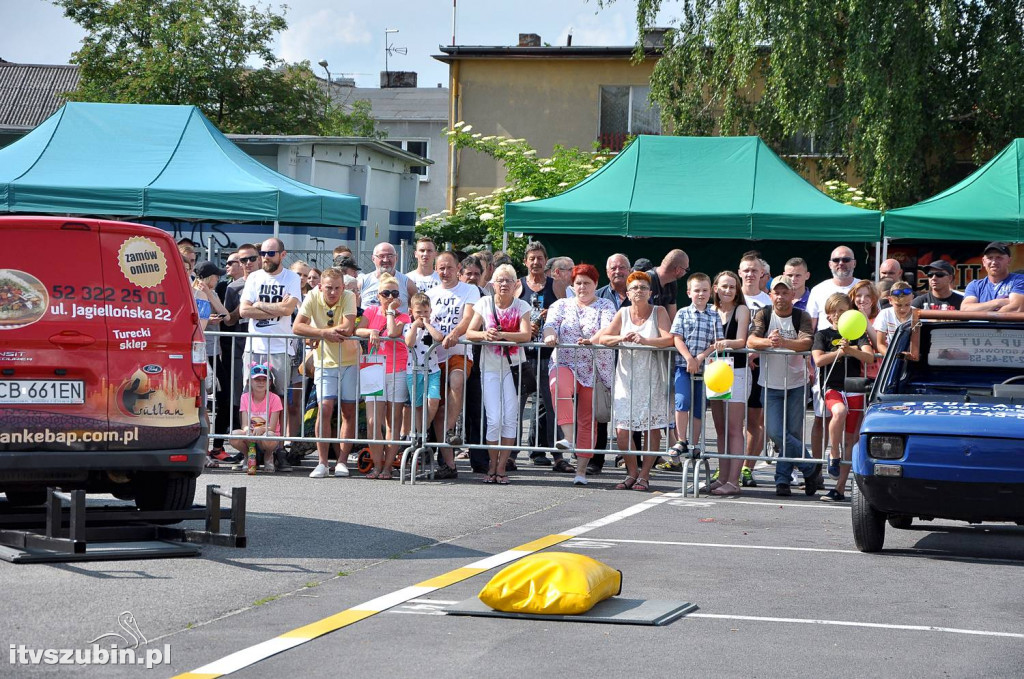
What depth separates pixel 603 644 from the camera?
6191 millimetres

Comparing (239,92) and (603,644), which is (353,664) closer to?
(603,644)

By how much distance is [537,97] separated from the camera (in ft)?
127

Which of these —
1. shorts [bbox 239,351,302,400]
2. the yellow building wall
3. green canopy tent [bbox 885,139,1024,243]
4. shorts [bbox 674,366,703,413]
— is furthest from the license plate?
the yellow building wall

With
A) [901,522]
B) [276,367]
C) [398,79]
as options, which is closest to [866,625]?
[901,522]

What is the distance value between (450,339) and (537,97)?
27141 mm

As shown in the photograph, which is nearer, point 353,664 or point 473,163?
point 353,664

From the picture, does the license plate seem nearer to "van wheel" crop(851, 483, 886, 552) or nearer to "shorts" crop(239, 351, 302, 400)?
"van wheel" crop(851, 483, 886, 552)

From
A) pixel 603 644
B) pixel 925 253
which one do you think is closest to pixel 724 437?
pixel 603 644

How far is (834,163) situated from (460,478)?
1859cm

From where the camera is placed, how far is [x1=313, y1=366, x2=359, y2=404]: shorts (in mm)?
12961

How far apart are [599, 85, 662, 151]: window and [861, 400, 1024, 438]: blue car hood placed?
97.5 feet

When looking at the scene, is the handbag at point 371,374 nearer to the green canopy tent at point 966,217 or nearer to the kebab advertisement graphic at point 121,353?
the kebab advertisement graphic at point 121,353

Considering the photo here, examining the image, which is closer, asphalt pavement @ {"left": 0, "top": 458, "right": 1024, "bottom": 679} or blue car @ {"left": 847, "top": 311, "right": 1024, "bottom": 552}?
asphalt pavement @ {"left": 0, "top": 458, "right": 1024, "bottom": 679}

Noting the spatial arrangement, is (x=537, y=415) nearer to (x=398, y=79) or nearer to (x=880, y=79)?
(x=880, y=79)
